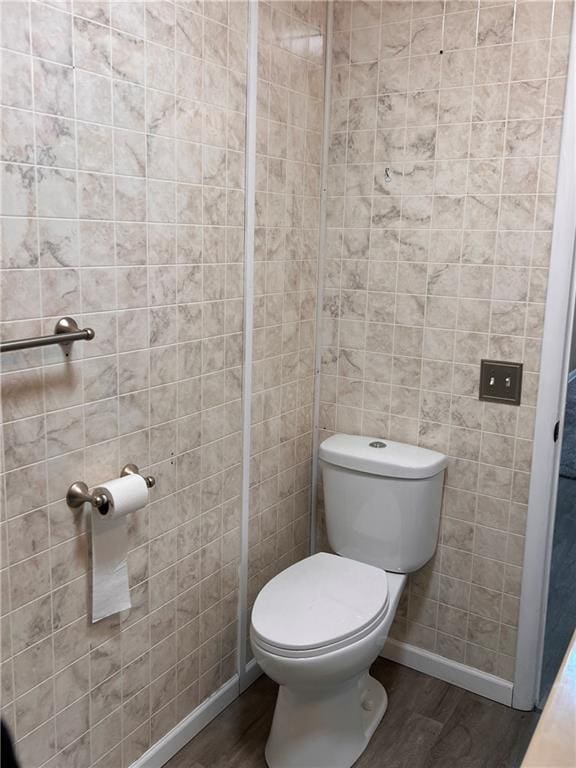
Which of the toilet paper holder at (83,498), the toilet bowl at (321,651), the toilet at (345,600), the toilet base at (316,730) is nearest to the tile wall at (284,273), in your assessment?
the toilet at (345,600)

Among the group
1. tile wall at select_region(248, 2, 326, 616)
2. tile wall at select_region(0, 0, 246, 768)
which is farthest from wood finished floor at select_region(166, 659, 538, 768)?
tile wall at select_region(248, 2, 326, 616)

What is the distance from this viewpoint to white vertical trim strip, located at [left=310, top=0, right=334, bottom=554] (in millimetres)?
2182

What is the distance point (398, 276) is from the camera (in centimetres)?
219

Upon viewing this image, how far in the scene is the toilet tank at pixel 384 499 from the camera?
2096 millimetres

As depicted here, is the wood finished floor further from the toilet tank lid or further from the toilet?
the toilet tank lid

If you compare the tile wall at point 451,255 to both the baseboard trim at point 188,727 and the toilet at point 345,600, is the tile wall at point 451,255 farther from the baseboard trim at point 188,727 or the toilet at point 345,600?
the baseboard trim at point 188,727

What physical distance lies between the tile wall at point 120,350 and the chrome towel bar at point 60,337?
0.08 ft

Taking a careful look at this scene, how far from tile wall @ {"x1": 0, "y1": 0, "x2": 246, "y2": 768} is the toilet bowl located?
250 millimetres

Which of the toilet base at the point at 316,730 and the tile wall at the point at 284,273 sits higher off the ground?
the tile wall at the point at 284,273

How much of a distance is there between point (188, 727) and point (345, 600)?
0.60 meters

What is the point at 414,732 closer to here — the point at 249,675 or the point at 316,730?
the point at 316,730

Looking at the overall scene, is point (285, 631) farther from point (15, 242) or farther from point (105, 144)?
point (105, 144)

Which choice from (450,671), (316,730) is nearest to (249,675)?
(316,730)

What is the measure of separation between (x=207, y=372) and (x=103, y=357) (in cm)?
38
